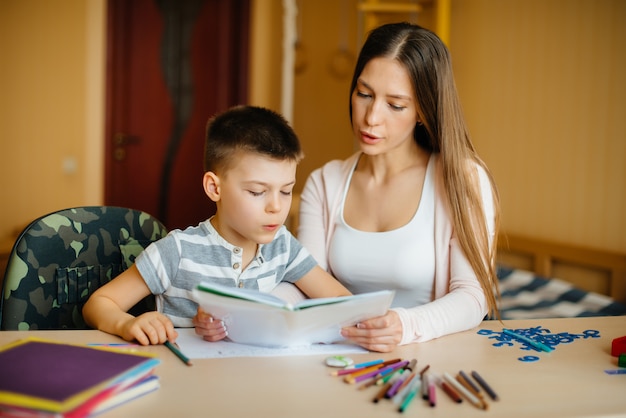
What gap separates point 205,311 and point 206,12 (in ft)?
13.0

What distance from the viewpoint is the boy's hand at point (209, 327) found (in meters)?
1.34

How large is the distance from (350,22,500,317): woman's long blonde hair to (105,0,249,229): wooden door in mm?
3157

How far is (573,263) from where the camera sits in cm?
315

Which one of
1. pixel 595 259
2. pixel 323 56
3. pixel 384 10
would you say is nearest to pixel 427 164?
pixel 595 259

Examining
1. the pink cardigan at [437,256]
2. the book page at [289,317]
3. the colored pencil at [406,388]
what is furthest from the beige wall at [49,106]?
the colored pencil at [406,388]

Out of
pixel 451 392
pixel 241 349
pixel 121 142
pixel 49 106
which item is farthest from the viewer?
pixel 121 142

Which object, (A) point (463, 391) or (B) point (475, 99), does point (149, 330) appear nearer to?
(A) point (463, 391)

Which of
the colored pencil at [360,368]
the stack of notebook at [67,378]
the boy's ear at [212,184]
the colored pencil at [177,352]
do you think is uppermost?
the boy's ear at [212,184]

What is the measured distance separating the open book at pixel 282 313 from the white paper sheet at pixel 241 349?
1cm

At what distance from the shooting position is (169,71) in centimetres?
487

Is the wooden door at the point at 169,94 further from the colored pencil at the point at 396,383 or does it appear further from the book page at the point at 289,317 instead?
the colored pencil at the point at 396,383

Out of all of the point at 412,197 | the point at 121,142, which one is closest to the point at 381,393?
the point at 412,197

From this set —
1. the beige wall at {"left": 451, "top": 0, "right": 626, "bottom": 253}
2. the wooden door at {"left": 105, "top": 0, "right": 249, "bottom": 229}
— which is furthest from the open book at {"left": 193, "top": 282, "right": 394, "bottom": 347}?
the wooden door at {"left": 105, "top": 0, "right": 249, "bottom": 229}

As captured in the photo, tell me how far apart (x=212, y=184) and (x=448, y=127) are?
623 millimetres
